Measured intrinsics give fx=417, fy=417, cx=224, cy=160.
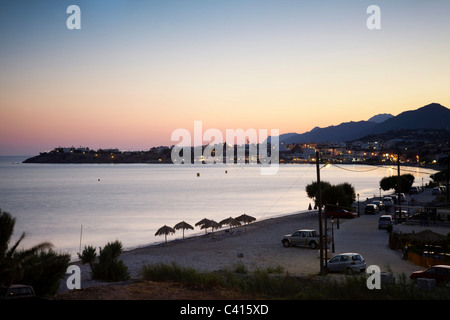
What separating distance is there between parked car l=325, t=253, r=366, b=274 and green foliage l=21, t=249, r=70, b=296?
1135 centimetres

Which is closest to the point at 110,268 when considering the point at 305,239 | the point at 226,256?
the point at 226,256

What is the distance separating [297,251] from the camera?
2617 cm

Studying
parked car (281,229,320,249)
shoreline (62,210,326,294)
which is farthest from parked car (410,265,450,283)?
parked car (281,229,320,249)

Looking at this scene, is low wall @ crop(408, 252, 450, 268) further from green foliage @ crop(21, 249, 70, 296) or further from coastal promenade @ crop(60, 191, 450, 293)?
green foliage @ crop(21, 249, 70, 296)

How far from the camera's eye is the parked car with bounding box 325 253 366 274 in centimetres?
1808

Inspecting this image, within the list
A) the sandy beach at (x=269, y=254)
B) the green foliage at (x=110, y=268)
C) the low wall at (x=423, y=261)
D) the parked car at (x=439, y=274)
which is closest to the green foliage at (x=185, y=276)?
the sandy beach at (x=269, y=254)

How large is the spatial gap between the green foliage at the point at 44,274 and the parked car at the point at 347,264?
37.2ft

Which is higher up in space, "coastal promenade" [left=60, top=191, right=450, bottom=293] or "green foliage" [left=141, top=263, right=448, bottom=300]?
"green foliage" [left=141, top=263, right=448, bottom=300]

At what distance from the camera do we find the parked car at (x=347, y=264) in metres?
Result: 18.1

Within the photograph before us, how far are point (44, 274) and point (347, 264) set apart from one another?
1228cm

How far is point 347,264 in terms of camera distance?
60.2 feet

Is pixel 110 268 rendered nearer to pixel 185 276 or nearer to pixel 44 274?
pixel 44 274
